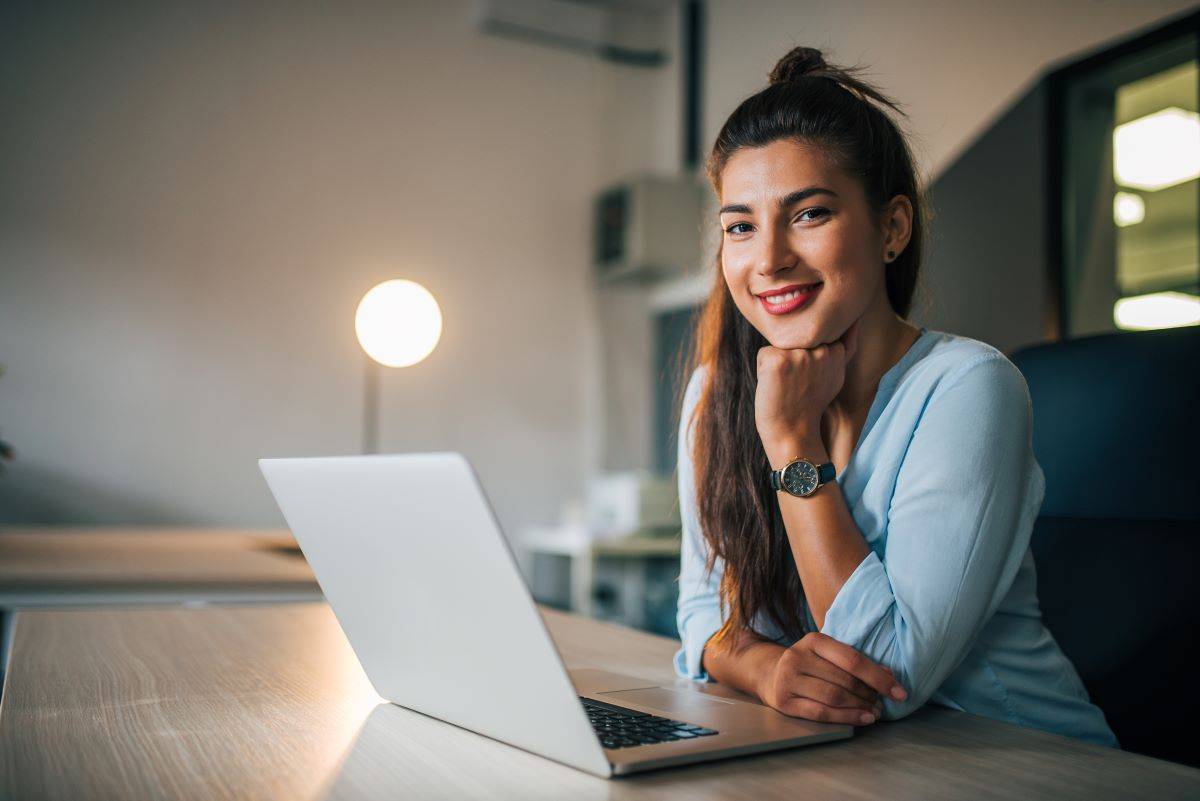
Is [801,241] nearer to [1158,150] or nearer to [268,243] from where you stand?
[1158,150]

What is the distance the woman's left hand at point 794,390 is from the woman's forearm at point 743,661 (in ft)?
0.53

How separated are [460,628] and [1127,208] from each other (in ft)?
5.78

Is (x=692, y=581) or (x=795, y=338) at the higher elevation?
(x=795, y=338)

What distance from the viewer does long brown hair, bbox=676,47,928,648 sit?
3.03ft

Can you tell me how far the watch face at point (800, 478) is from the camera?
33.1 inches

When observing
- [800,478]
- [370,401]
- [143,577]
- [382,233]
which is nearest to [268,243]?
[382,233]

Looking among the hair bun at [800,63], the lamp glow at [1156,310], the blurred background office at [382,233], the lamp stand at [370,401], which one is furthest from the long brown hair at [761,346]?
the lamp stand at [370,401]

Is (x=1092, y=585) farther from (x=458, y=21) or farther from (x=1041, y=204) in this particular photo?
(x=458, y=21)

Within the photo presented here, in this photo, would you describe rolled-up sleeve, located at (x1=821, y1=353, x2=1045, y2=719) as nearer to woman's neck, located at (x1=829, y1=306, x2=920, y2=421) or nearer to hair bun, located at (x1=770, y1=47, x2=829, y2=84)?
woman's neck, located at (x1=829, y1=306, x2=920, y2=421)

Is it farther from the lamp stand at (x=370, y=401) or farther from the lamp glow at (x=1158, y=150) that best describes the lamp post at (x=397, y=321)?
the lamp glow at (x=1158, y=150)

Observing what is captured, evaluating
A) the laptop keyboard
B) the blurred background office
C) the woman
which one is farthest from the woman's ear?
the blurred background office

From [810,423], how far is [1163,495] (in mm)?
415

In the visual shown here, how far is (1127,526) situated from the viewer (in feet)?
3.40

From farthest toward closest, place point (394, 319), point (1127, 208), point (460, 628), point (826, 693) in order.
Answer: point (394, 319)
point (1127, 208)
point (826, 693)
point (460, 628)
